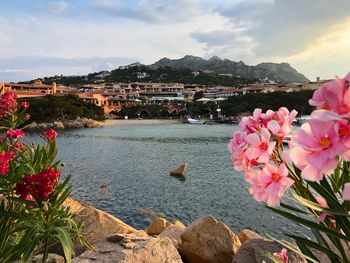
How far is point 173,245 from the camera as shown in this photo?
16.5 ft

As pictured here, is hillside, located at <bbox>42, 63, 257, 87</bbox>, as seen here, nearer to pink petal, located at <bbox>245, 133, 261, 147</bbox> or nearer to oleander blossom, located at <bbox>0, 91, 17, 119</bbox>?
oleander blossom, located at <bbox>0, 91, 17, 119</bbox>

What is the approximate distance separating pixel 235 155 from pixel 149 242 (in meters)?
3.31

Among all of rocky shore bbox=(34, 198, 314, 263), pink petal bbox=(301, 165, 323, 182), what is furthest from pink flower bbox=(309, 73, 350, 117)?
A: rocky shore bbox=(34, 198, 314, 263)

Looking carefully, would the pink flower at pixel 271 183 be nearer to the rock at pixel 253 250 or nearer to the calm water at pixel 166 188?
the rock at pixel 253 250

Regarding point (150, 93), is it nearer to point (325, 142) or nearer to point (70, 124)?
point (70, 124)

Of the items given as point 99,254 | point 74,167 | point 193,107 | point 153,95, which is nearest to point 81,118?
point 193,107

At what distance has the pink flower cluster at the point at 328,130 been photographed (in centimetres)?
94

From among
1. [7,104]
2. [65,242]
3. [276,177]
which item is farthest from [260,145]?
[7,104]

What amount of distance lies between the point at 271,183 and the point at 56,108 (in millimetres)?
72496

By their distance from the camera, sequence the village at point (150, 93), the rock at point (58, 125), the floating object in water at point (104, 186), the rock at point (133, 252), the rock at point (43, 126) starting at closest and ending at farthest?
the rock at point (133, 252)
the floating object in water at point (104, 186)
the rock at point (43, 126)
the rock at point (58, 125)
the village at point (150, 93)

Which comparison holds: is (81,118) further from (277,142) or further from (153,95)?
(277,142)

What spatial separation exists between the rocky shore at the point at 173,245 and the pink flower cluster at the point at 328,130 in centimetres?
326

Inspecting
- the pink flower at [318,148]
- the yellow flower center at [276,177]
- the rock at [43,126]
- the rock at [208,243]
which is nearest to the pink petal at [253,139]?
the yellow flower center at [276,177]

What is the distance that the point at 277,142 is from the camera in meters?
1.58
